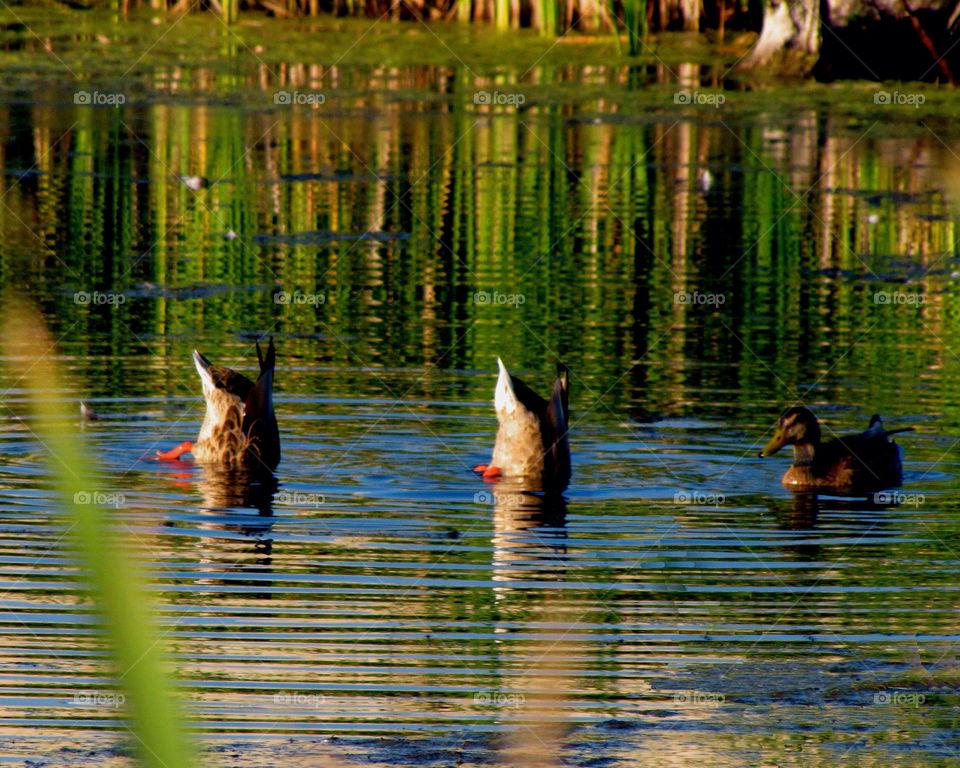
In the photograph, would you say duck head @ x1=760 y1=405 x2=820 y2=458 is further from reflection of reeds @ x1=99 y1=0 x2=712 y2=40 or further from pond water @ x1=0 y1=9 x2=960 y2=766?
reflection of reeds @ x1=99 y1=0 x2=712 y2=40

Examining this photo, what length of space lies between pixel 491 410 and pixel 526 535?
100 inches

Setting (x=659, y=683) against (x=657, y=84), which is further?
(x=657, y=84)

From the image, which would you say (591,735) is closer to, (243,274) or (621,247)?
(243,274)

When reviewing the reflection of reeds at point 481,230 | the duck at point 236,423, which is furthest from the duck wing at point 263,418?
the reflection of reeds at point 481,230

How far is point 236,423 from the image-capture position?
341 inches

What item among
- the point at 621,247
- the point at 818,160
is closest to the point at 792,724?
the point at 621,247

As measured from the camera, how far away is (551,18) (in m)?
27.2

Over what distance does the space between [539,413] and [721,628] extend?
2842 millimetres

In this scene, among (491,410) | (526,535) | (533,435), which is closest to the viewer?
(526,535)

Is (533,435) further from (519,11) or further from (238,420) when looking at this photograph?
(519,11)

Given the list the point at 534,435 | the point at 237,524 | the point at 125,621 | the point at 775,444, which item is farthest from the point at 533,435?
the point at 125,621

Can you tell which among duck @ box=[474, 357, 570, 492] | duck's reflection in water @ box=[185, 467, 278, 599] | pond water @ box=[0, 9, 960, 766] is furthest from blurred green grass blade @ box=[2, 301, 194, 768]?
duck @ box=[474, 357, 570, 492]

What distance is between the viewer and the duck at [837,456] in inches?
334

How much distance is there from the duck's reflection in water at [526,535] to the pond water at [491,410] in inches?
1.3
